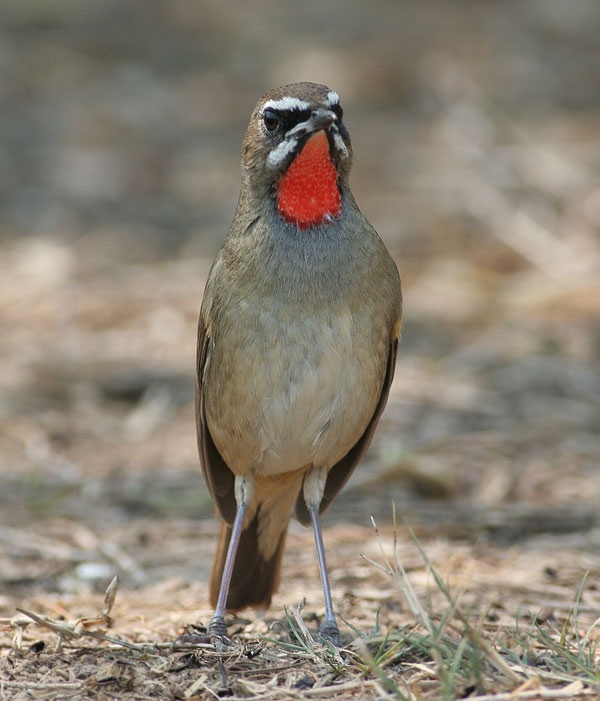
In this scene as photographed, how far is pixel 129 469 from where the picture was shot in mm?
7082

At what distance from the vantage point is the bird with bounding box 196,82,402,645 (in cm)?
449

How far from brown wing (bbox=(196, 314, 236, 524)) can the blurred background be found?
772mm

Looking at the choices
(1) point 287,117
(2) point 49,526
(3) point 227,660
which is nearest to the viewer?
(3) point 227,660

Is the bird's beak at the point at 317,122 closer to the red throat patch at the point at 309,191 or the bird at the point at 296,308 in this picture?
the bird at the point at 296,308

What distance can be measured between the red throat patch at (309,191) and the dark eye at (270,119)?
0.18 metres

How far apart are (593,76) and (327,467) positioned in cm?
1037

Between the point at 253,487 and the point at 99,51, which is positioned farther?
the point at 99,51

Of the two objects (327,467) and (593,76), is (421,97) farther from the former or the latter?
(327,467)

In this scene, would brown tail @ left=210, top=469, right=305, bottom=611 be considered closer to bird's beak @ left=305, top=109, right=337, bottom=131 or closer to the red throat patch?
the red throat patch

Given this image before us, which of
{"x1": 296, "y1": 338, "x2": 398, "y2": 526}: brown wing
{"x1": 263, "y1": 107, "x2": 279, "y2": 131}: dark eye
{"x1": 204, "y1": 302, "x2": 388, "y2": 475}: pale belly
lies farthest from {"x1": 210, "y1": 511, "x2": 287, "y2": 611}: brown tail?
{"x1": 263, "y1": 107, "x2": 279, "y2": 131}: dark eye

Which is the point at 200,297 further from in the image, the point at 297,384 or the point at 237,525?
the point at 297,384

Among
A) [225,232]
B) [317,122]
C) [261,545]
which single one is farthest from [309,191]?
[225,232]

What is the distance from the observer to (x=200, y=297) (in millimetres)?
9391

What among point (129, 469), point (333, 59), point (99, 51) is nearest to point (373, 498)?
point (129, 469)
